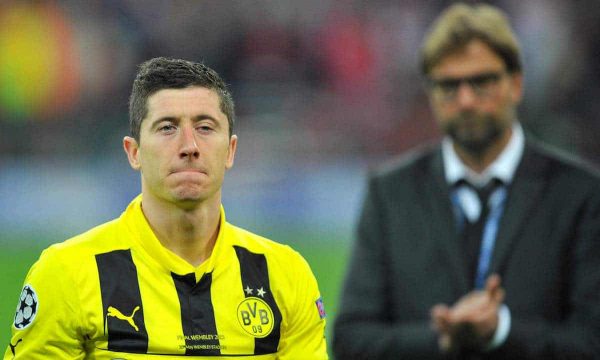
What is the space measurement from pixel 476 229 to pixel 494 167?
230mm

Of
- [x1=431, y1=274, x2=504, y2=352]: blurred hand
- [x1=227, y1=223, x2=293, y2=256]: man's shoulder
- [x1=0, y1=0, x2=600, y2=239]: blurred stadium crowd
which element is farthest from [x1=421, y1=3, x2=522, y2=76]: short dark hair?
[x1=0, y1=0, x2=600, y2=239]: blurred stadium crowd

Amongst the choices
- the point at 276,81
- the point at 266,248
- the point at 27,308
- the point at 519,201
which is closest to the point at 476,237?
the point at 519,201

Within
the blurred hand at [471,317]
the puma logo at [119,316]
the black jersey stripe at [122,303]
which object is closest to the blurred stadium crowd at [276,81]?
the blurred hand at [471,317]

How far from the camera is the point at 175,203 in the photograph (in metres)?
3.26

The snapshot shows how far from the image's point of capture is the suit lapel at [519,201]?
389 centimetres

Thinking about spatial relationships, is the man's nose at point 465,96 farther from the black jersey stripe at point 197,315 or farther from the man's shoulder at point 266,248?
the black jersey stripe at point 197,315

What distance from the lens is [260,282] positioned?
11.2 feet

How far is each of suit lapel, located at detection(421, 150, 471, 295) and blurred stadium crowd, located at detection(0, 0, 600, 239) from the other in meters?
9.28

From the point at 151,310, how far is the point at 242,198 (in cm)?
1008

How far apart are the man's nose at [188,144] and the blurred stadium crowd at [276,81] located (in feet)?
33.0

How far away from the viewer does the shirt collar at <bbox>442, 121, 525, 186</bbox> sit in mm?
4023

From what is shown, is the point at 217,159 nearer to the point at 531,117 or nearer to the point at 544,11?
the point at 531,117

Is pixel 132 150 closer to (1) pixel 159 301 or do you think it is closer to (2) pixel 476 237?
(1) pixel 159 301

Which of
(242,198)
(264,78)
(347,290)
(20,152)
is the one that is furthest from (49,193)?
(347,290)
